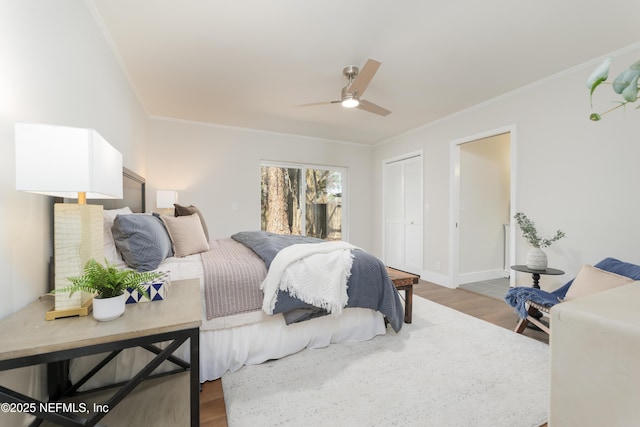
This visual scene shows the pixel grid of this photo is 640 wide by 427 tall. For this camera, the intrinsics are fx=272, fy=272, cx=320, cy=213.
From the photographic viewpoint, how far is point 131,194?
2.83m

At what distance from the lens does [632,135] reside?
2232 mm

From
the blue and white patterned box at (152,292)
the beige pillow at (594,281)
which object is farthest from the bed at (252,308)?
the beige pillow at (594,281)

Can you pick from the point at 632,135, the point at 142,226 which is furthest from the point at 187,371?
the point at 632,135

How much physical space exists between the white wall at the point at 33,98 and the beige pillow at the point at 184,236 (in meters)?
0.95

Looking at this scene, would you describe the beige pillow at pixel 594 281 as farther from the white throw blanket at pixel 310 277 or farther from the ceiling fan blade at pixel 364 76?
the ceiling fan blade at pixel 364 76

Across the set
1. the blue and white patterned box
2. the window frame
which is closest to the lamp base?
A: the blue and white patterned box

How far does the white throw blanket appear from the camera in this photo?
1.80 meters

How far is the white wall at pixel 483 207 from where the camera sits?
154 inches

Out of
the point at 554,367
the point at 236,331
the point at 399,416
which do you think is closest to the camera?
the point at 554,367

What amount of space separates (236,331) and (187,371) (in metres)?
0.34

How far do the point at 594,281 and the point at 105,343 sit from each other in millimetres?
2905

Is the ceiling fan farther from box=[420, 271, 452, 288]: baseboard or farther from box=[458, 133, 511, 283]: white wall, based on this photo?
box=[420, 271, 452, 288]: baseboard

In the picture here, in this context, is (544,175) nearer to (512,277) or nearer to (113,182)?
(512,277)

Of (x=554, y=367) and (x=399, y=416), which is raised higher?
(x=554, y=367)
